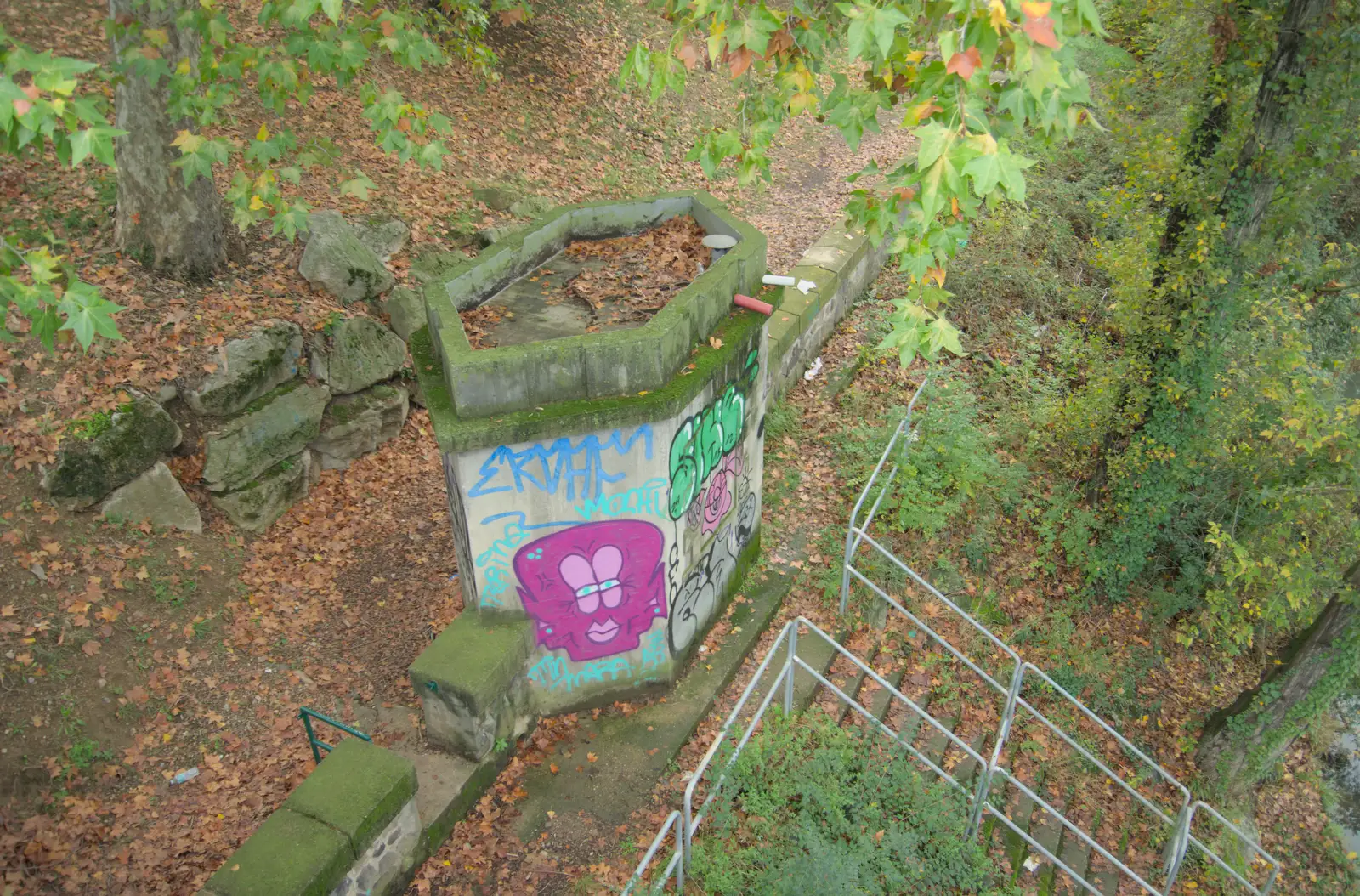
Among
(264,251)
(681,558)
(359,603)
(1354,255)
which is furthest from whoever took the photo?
(1354,255)

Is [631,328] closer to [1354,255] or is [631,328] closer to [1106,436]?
[1106,436]

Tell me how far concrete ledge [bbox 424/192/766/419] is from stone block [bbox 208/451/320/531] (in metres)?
2.84

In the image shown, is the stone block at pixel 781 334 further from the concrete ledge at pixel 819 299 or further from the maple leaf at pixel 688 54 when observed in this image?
the maple leaf at pixel 688 54

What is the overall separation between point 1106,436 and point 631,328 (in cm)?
700

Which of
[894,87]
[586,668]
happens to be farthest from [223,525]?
[894,87]

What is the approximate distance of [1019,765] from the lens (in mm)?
8461

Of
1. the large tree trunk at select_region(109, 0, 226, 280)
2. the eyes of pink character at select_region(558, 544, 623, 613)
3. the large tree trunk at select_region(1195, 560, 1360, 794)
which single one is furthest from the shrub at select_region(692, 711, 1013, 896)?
the large tree trunk at select_region(109, 0, 226, 280)

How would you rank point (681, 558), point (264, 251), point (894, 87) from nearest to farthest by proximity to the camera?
point (894, 87) < point (681, 558) < point (264, 251)

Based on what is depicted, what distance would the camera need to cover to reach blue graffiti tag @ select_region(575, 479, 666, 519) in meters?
6.29

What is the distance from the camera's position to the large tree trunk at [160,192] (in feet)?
26.4

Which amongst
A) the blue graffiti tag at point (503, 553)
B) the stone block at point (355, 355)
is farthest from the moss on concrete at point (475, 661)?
the stone block at point (355, 355)

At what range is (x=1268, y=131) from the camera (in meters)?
8.54

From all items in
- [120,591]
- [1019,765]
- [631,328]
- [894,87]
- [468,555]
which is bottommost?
[1019,765]

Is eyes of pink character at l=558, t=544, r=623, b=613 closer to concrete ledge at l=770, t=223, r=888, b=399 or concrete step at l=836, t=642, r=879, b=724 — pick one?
concrete step at l=836, t=642, r=879, b=724
